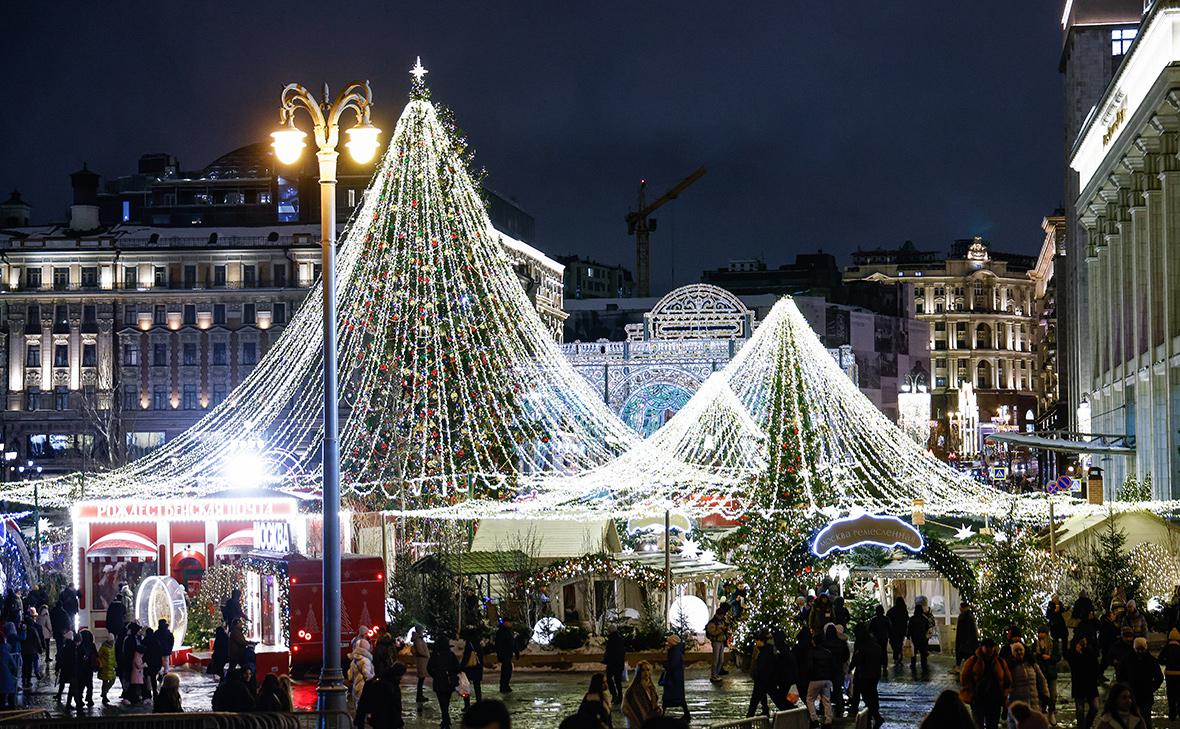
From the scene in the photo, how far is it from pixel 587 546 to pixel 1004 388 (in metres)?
148

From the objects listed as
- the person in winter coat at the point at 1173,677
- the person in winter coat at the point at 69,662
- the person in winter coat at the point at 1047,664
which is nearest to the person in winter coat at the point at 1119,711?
the person in winter coat at the point at 1047,664

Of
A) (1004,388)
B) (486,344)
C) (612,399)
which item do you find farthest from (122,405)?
(1004,388)

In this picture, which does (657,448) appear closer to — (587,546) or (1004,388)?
(587,546)

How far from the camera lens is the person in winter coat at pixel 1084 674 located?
851 inches

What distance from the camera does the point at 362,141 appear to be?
18.6 meters

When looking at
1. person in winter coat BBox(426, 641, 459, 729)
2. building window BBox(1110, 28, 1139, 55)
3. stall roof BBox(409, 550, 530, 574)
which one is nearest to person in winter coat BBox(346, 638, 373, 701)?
person in winter coat BBox(426, 641, 459, 729)

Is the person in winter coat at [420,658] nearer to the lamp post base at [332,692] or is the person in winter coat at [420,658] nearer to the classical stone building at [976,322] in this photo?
the lamp post base at [332,692]

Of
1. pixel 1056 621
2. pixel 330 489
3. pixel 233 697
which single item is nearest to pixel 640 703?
pixel 330 489

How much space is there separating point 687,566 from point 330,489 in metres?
18.5

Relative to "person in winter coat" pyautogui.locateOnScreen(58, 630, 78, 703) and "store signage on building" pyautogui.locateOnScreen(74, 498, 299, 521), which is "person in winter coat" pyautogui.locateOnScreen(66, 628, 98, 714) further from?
"store signage on building" pyautogui.locateOnScreen(74, 498, 299, 521)

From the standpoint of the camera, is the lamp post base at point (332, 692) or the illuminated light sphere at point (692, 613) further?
the illuminated light sphere at point (692, 613)

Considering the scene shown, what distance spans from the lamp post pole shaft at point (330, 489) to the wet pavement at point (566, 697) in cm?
659

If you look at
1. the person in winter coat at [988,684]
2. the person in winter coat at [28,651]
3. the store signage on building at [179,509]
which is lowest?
the person in winter coat at [28,651]

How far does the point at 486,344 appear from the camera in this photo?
43562 mm
